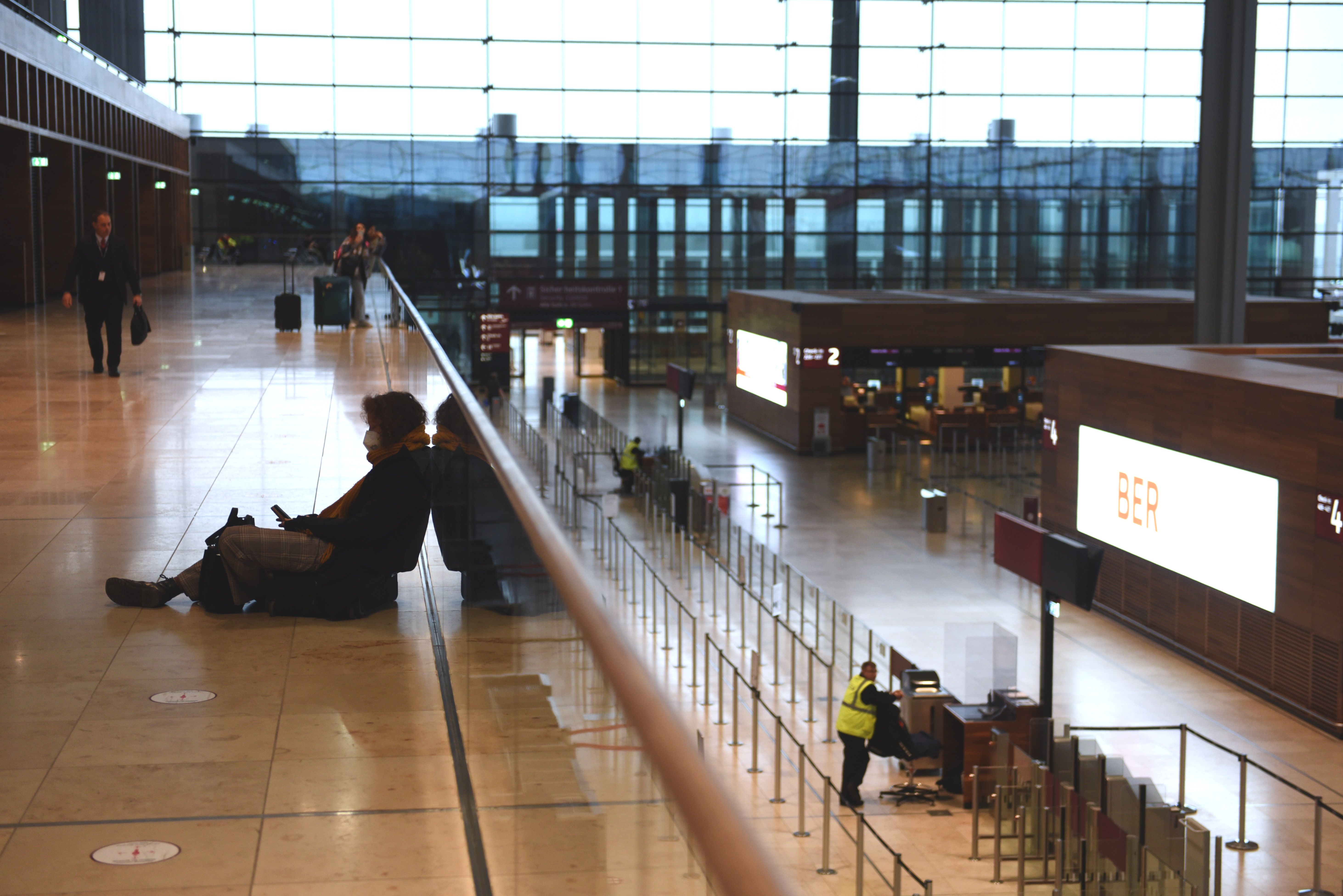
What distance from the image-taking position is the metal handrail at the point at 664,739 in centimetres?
107

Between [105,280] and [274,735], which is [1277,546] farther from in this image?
[274,735]

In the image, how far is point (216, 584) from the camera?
584 centimetres

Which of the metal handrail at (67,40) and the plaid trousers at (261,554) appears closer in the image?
the plaid trousers at (261,554)

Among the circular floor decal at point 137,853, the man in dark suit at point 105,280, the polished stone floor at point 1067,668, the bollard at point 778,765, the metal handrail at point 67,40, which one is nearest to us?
the circular floor decal at point 137,853

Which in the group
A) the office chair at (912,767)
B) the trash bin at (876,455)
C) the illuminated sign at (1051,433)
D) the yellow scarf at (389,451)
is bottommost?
the office chair at (912,767)

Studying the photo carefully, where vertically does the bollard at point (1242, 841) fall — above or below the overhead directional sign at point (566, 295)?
below

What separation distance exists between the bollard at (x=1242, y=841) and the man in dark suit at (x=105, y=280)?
11515mm

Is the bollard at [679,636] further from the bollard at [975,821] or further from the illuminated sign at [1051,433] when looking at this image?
the illuminated sign at [1051,433]

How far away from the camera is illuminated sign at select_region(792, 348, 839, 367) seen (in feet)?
117

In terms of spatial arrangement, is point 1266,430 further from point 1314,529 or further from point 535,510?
point 535,510

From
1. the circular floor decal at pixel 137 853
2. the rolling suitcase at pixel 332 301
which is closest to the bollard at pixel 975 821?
the circular floor decal at pixel 137 853

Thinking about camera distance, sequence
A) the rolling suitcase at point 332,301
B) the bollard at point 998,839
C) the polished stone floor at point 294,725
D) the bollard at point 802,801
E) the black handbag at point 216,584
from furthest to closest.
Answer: the rolling suitcase at point 332,301 → the bollard at point 802,801 → the bollard at point 998,839 → the black handbag at point 216,584 → the polished stone floor at point 294,725

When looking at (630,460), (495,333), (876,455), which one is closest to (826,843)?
(630,460)

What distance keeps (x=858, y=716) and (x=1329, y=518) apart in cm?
609
